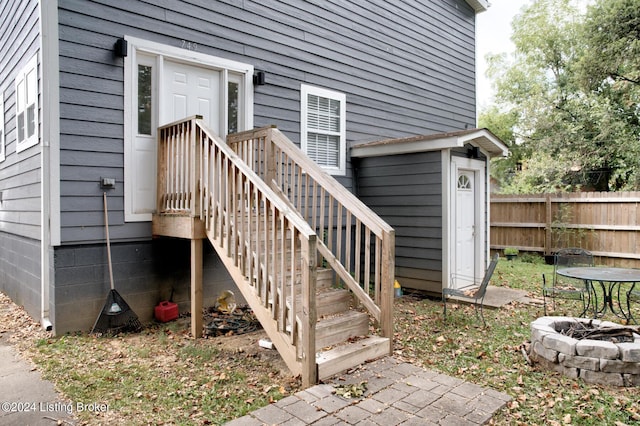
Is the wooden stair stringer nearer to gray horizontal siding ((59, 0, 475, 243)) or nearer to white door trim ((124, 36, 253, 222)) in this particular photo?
white door trim ((124, 36, 253, 222))

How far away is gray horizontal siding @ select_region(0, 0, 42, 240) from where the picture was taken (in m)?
5.05

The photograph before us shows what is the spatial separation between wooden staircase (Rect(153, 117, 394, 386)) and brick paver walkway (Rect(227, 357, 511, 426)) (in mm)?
280

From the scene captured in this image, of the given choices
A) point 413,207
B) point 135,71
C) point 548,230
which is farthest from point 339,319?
point 548,230

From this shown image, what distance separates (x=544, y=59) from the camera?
19.4 m

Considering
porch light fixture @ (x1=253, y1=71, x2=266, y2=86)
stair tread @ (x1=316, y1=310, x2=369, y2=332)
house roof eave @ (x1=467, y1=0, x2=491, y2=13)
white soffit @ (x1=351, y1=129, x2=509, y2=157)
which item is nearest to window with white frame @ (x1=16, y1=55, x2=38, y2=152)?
porch light fixture @ (x1=253, y1=71, x2=266, y2=86)

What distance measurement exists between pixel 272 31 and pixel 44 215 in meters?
4.02

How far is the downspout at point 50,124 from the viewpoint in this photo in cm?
448

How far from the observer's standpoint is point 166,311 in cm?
521

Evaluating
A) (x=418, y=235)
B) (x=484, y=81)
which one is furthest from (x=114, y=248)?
(x=484, y=81)

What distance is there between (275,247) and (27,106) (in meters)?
3.98

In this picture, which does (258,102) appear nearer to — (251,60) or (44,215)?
(251,60)

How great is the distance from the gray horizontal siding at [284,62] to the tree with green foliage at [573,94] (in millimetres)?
4948

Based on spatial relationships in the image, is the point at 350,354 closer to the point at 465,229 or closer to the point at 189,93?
the point at 189,93

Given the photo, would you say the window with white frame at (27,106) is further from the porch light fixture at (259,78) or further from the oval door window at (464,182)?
the oval door window at (464,182)
